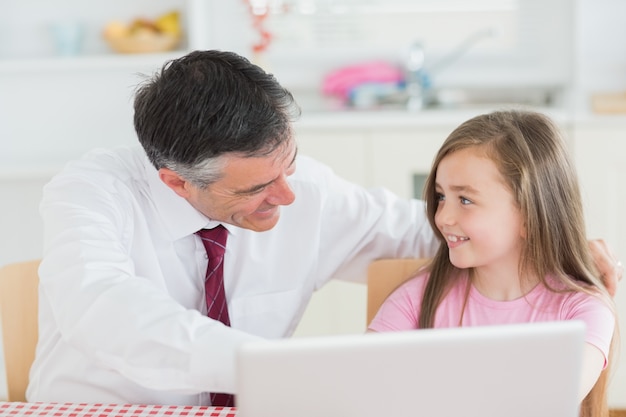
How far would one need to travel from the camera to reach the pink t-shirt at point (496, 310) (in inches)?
56.6

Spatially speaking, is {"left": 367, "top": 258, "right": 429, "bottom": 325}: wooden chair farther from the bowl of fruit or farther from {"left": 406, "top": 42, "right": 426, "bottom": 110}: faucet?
the bowl of fruit

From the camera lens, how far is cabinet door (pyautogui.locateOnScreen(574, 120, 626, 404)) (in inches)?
112

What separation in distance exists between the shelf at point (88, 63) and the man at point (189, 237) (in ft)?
5.09

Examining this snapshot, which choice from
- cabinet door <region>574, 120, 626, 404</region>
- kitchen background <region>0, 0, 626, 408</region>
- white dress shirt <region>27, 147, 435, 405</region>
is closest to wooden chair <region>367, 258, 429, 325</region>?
white dress shirt <region>27, 147, 435, 405</region>

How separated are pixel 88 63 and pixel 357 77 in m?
0.98

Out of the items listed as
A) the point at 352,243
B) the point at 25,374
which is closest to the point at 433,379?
the point at 352,243

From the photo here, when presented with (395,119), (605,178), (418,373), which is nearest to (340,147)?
(395,119)

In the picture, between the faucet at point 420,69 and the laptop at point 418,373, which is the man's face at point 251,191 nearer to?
the laptop at point 418,373

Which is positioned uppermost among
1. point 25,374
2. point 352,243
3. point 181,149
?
point 181,149

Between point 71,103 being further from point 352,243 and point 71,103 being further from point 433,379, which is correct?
point 433,379

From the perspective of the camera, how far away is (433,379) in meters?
0.94

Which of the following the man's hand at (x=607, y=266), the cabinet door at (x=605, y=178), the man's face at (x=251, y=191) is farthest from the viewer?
the cabinet door at (x=605, y=178)

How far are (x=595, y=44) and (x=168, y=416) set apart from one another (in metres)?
2.62

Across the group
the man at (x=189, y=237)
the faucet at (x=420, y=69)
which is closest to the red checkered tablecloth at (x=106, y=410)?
the man at (x=189, y=237)
